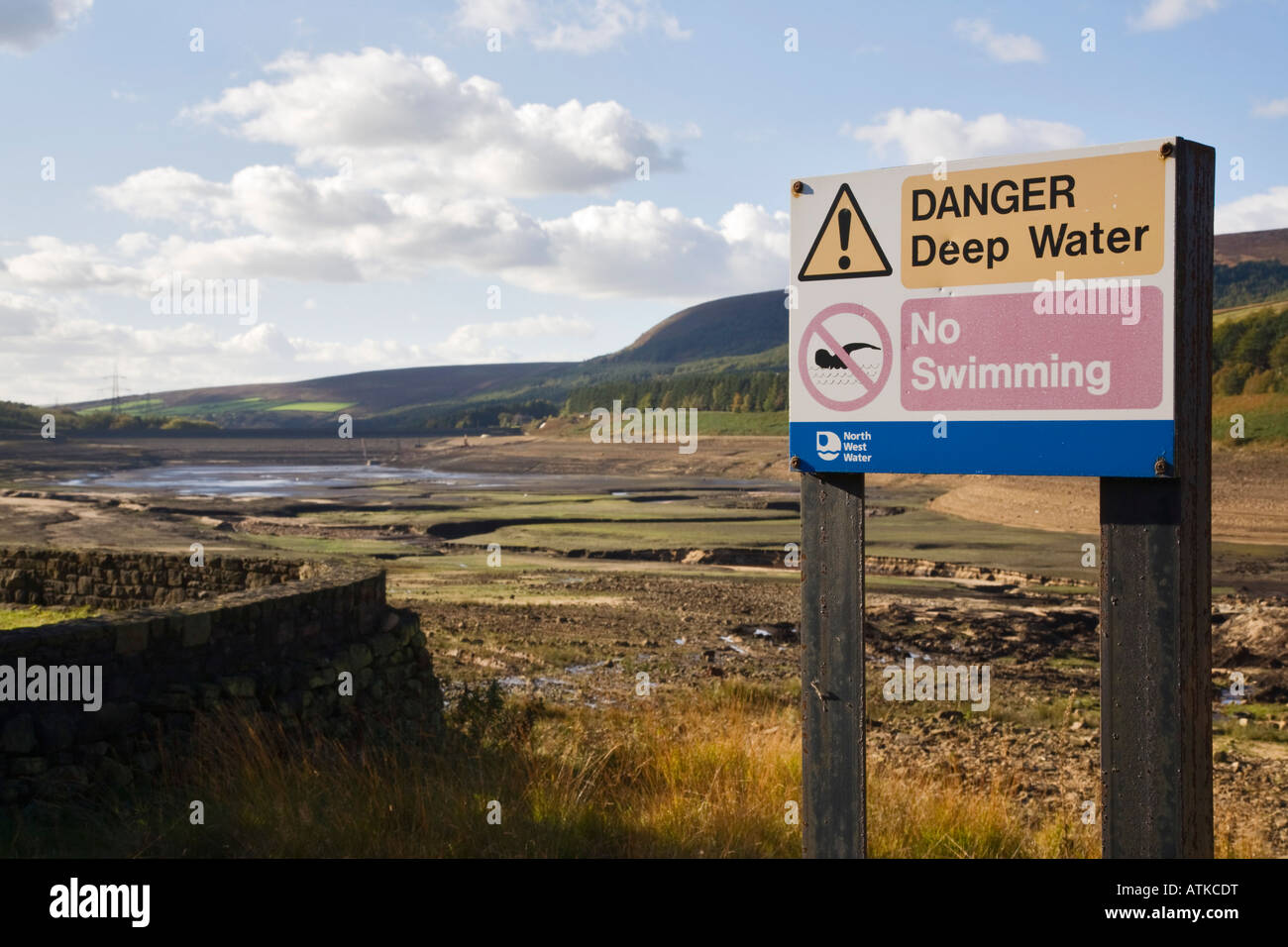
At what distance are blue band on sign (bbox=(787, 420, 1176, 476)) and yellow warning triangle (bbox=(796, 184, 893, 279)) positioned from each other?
1.69 ft

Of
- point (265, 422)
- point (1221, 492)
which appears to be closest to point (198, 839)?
point (1221, 492)

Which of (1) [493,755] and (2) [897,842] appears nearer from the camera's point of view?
(2) [897,842]

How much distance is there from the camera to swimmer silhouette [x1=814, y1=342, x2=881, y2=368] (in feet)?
11.6

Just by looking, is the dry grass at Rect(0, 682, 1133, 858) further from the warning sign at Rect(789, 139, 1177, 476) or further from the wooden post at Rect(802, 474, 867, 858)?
the warning sign at Rect(789, 139, 1177, 476)

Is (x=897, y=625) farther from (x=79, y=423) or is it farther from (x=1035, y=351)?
(x=79, y=423)

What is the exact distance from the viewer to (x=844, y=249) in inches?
139

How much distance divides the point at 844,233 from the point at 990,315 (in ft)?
1.89

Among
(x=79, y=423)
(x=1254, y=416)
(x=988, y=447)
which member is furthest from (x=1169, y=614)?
(x=79, y=423)

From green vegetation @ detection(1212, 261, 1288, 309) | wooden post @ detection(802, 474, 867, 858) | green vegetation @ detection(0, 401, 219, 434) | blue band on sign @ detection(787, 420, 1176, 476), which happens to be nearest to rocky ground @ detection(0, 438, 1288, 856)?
wooden post @ detection(802, 474, 867, 858)

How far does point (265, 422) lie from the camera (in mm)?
197625

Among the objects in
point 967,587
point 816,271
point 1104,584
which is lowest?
point 967,587

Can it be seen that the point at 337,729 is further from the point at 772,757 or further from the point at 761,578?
the point at 761,578

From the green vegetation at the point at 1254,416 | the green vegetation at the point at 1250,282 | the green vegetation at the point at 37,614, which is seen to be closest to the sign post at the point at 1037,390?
the green vegetation at the point at 37,614
